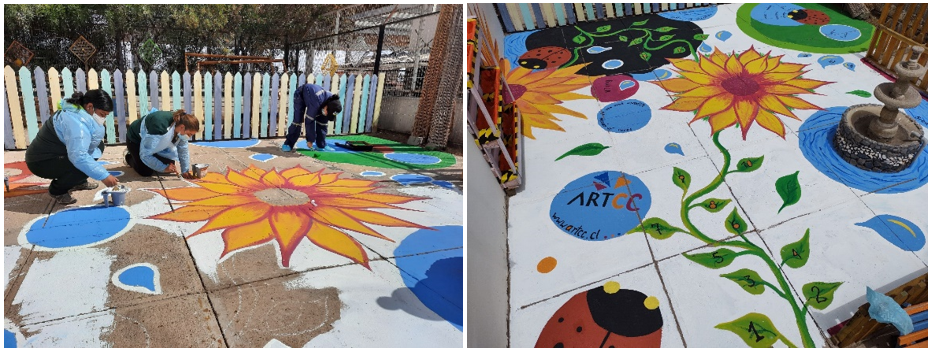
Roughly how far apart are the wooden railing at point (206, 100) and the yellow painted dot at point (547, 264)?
5.16 meters

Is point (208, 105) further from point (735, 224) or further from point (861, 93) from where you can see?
point (861, 93)

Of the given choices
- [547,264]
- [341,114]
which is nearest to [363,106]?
[341,114]

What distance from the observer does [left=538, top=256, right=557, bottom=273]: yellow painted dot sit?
390cm

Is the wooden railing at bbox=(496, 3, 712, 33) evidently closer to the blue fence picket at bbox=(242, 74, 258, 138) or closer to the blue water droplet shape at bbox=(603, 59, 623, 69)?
the blue water droplet shape at bbox=(603, 59, 623, 69)

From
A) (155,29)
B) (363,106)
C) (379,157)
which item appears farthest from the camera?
(155,29)

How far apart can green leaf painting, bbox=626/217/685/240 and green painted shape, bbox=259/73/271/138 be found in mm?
5866

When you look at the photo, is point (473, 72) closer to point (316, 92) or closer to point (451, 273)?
point (451, 273)

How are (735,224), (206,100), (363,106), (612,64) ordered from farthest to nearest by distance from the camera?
(363,106) → (206,100) → (612,64) → (735,224)

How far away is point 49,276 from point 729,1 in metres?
7.63

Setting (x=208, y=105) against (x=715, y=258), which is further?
(x=208, y=105)

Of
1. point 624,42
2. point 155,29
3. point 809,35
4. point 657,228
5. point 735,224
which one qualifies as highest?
point 809,35

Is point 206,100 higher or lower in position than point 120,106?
higher

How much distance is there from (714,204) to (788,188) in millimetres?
591

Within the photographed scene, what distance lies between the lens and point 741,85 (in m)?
5.67
